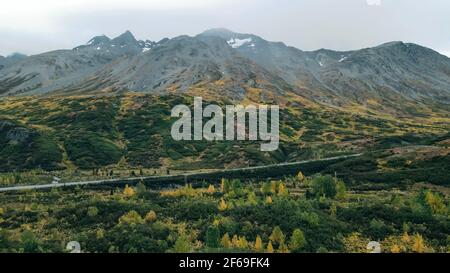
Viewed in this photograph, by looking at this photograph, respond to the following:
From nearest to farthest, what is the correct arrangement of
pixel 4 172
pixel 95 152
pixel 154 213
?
pixel 154 213 < pixel 4 172 < pixel 95 152

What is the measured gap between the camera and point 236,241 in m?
68.1

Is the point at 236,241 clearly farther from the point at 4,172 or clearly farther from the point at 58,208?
the point at 4,172

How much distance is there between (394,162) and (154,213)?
9881 cm

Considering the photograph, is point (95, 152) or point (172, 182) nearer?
point (172, 182)

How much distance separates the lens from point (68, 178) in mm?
153250

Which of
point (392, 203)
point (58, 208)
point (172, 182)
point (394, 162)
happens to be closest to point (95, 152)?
point (172, 182)

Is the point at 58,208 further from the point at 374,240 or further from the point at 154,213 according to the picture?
the point at 374,240

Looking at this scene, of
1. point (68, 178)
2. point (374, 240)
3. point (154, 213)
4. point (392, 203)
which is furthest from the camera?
point (68, 178)
